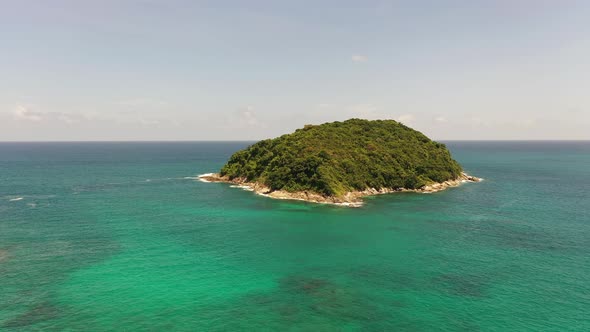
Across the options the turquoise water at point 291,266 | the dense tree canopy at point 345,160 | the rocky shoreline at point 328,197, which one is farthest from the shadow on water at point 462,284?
the dense tree canopy at point 345,160

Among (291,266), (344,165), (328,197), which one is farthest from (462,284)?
(344,165)

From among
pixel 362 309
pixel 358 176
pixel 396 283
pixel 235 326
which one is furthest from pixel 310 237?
pixel 358 176

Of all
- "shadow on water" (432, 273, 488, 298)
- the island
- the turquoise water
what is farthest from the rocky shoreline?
"shadow on water" (432, 273, 488, 298)

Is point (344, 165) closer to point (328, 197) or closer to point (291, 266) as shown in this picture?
point (328, 197)

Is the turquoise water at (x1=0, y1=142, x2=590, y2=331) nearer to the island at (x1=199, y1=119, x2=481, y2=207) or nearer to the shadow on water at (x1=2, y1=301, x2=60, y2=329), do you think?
the shadow on water at (x1=2, y1=301, x2=60, y2=329)

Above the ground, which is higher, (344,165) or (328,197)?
(344,165)

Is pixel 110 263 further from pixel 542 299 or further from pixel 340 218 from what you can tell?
pixel 542 299

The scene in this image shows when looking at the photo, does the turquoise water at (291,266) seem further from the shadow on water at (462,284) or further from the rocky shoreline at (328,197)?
the rocky shoreline at (328,197)
